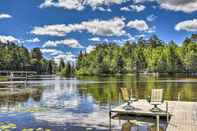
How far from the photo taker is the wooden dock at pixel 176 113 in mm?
8539

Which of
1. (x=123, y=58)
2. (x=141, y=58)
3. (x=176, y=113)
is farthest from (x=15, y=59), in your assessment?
(x=176, y=113)

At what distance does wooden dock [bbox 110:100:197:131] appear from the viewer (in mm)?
8539

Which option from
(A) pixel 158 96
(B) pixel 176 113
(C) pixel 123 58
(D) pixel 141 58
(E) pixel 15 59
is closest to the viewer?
(B) pixel 176 113

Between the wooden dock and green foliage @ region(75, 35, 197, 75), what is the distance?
206 feet

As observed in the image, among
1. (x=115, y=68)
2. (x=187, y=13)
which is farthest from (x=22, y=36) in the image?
(x=187, y=13)

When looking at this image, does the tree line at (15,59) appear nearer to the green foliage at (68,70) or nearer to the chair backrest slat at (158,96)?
the green foliage at (68,70)

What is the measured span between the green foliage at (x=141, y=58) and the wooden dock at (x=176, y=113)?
62.9m

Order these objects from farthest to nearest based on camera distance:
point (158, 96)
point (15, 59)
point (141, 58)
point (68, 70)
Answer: point (68, 70) → point (141, 58) → point (15, 59) → point (158, 96)

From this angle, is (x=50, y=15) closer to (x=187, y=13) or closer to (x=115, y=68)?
(x=115, y=68)

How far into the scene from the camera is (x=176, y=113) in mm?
10766

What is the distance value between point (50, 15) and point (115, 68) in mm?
34324

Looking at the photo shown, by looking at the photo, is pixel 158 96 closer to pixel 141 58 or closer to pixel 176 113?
pixel 176 113

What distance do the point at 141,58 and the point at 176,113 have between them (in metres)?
76.1

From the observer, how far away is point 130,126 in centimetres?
1026
